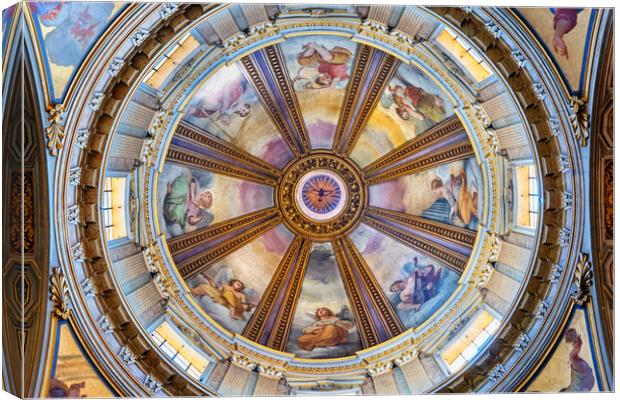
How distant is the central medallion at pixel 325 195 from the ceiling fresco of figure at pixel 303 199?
0.07m

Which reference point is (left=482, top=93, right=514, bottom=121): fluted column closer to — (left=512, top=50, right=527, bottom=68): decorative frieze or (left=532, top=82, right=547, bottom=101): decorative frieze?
(left=532, top=82, right=547, bottom=101): decorative frieze

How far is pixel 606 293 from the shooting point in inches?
479

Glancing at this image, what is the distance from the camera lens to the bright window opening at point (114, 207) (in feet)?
48.4

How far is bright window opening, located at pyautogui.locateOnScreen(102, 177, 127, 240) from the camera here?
48.4 ft

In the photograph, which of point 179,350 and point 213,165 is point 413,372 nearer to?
point 179,350

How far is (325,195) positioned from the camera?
20531mm

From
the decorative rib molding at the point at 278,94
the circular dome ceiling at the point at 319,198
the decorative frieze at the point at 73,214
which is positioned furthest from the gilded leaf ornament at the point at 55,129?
the decorative rib molding at the point at 278,94

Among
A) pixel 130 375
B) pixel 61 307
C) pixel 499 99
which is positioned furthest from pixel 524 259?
pixel 61 307

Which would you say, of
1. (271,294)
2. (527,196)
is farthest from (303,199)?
(527,196)

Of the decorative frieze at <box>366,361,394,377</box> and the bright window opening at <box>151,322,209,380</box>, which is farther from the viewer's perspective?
the decorative frieze at <box>366,361,394,377</box>

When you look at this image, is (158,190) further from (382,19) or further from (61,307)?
(382,19)

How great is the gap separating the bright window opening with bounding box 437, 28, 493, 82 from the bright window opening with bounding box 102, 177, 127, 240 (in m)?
7.55

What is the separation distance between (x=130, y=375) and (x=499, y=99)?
9166 mm

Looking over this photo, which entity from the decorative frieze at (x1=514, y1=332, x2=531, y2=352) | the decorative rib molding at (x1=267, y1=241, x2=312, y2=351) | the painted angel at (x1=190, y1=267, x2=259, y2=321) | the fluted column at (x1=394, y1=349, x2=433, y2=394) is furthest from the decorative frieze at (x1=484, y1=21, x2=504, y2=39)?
the painted angel at (x1=190, y1=267, x2=259, y2=321)
